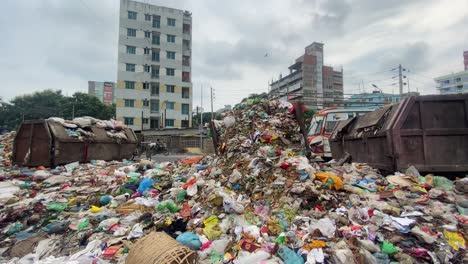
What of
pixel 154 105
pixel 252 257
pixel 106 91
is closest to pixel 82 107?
pixel 154 105

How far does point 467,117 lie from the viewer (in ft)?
12.1

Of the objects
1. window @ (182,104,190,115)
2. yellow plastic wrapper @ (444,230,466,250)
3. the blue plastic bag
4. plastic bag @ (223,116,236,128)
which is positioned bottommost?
yellow plastic wrapper @ (444,230,466,250)

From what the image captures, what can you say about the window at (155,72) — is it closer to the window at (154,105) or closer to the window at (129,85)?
the window at (129,85)

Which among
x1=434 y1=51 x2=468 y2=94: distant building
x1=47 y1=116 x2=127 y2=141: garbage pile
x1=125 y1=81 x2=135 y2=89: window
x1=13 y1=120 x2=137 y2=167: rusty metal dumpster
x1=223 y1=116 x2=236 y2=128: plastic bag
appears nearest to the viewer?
x1=223 y1=116 x2=236 y2=128: plastic bag

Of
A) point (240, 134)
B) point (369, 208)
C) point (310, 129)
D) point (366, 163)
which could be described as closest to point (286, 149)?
point (240, 134)

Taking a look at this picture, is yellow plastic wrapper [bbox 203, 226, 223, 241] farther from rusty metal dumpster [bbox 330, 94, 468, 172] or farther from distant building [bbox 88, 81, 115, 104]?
distant building [bbox 88, 81, 115, 104]

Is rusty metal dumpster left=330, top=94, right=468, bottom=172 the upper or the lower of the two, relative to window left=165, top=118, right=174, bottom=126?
lower

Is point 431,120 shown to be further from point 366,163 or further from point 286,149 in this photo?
point 286,149

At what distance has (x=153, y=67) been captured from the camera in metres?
32.4

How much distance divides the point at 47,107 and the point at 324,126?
131ft

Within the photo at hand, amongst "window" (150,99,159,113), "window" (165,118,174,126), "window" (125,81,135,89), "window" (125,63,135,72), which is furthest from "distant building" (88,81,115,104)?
"window" (165,118,174,126)

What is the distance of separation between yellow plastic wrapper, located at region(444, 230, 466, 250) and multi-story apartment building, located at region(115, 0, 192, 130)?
31.0 meters

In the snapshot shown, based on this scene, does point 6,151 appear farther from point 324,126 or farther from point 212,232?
point 324,126

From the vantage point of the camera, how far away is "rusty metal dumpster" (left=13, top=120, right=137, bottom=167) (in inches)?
276
